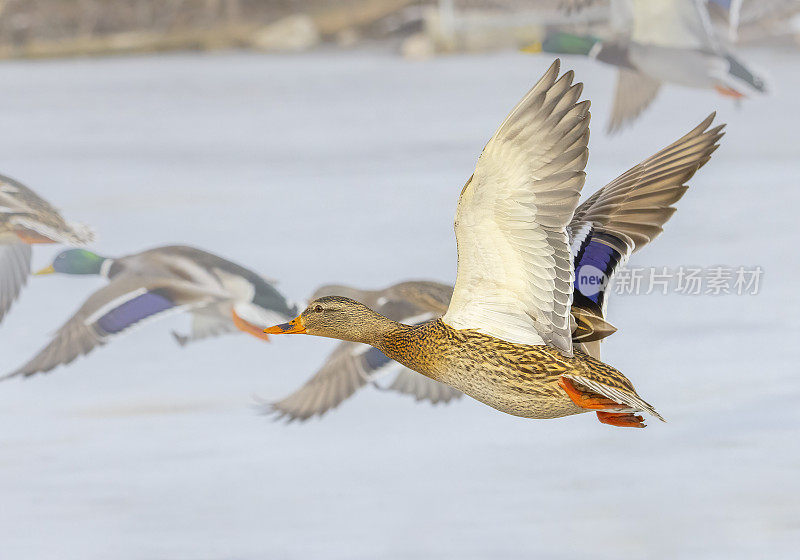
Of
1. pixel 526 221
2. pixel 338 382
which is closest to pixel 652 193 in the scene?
pixel 526 221

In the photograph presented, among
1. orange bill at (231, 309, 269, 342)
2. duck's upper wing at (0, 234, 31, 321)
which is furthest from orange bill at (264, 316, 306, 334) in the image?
duck's upper wing at (0, 234, 31, 321)

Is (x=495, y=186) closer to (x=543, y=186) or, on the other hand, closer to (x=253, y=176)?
(x=543, y=186)

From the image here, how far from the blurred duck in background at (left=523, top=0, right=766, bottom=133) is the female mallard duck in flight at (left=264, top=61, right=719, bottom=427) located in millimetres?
2966

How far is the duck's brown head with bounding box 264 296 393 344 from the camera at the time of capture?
1341 millimetres

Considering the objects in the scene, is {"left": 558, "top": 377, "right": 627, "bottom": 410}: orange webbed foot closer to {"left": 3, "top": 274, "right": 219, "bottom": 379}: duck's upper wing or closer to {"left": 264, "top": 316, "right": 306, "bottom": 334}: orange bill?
{"left": 264, "top": 316, "right": 306, "bottom": 334}: orange bill

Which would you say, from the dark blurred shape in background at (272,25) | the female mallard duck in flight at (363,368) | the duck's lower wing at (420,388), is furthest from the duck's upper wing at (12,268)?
the dark blurred shape in background at (272,25)

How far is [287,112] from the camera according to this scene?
5508 millimetres

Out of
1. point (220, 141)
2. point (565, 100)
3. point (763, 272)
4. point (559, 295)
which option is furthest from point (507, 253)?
point (220, 141)

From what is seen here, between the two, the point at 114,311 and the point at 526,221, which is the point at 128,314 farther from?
the point at 526,221

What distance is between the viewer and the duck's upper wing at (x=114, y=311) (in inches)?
119

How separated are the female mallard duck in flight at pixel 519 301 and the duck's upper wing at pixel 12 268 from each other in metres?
2.07

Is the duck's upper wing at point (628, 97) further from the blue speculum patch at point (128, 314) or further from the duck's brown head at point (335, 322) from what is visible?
the duck's brown head at point (335, 322)

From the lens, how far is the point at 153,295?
3037 millimetres

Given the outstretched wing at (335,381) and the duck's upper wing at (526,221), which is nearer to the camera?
the duck's upper wing at (526,221)
